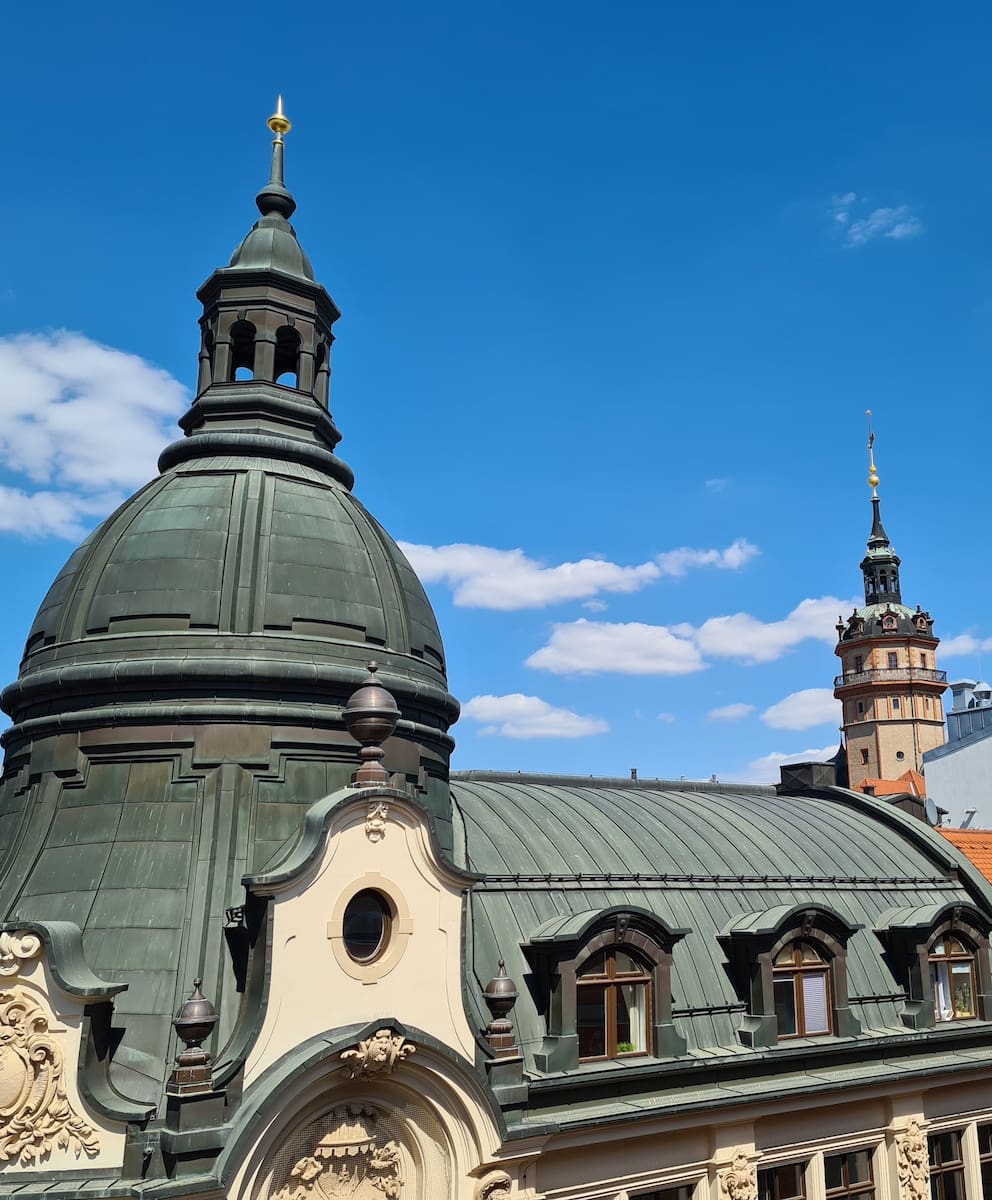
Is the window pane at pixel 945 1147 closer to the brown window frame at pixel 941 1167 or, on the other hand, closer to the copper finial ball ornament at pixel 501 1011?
the brown window frame at pixel 941 1167

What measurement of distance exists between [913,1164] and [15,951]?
23664 mm

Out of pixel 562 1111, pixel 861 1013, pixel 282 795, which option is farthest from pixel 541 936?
pixel 861 1013

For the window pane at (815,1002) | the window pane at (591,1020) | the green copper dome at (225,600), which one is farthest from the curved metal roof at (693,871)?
the green copper dome at (225,600)

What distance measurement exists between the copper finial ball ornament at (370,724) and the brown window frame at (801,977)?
42.1 feet

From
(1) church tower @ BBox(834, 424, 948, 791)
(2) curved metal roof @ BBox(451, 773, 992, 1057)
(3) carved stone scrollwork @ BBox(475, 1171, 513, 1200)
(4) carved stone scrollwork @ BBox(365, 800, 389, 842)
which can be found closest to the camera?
(4) carved stone scrollwork @ BBox(365, 800, 389, 842)

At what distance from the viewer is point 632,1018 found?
2541 centimetres

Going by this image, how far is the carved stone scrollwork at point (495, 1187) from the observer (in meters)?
20.8

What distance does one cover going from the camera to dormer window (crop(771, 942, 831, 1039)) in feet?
91.4

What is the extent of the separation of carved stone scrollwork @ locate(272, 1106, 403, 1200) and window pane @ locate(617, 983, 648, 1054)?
6.61 meters

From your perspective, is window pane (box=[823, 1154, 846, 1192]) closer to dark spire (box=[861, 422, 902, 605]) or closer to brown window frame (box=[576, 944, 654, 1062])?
brown window frame (box=[576, 944, 654, 1062])

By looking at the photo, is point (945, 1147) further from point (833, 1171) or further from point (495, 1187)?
→ point (495, 1187)

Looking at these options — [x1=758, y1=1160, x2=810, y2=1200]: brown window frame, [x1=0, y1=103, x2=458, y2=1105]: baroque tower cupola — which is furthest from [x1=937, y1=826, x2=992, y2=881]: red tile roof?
[x1=0, y1=103, x2=458, y2=1105]: baroque tower cupola

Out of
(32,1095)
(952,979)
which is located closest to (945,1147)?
(952,979)

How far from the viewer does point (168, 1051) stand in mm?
19531
